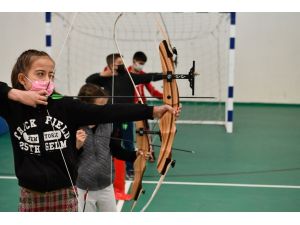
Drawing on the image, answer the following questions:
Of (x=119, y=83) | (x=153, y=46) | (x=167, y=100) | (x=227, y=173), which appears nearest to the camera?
(x=167, y=100)

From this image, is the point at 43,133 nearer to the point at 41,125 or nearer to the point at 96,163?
the point at 41,125

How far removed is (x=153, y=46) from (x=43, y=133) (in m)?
5.96

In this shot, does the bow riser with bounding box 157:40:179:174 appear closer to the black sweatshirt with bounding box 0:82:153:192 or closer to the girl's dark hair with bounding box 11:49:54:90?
the black sweatshirt with bounding box 0:82:153:192

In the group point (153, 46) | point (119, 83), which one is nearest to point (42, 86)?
point (119, 83)

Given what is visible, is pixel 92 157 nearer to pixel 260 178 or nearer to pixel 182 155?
pixel 260 178

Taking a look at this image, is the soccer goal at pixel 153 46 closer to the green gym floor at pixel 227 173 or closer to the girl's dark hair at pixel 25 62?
the green gym floor at pixel 227 173

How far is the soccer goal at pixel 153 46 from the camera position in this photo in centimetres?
713

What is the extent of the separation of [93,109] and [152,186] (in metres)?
2.39

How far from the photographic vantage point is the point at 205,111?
7332mm

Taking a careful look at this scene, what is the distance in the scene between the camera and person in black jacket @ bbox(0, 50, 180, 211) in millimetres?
1499

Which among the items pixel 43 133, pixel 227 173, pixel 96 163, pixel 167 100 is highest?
pixel 167 100

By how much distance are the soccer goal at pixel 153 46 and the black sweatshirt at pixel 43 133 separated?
17.7 feet

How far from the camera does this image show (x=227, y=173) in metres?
4.13

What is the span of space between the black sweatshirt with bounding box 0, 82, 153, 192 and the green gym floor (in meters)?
1.78
